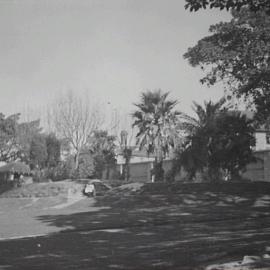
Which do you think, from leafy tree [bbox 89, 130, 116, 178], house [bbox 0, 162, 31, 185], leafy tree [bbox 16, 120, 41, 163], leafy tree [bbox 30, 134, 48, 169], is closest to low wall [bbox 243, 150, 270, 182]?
leafy tree [bbox 89, 130, 116, 178]

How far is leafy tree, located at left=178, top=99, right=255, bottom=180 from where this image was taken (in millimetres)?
35469

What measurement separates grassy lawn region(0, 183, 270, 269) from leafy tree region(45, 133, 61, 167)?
24536 millimetres

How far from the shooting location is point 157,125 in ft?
136

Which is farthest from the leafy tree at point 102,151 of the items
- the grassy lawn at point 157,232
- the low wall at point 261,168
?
the grassy lawn at point 157,232

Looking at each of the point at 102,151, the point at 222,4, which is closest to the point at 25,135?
the point at 102,151

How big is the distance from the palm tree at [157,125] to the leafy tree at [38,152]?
19.7 meters

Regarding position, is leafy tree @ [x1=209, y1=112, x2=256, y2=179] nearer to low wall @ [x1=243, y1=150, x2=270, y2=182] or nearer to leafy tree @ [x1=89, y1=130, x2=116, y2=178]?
low wall @ [x1=243, y1=150, x2=270, y2=182]

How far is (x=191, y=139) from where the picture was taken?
124 feet

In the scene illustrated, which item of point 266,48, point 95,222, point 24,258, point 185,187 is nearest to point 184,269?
point 24,258

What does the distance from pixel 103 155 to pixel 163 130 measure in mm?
13713

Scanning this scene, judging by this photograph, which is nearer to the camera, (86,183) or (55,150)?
(86,183)

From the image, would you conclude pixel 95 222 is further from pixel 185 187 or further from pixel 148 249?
pixel 185 187

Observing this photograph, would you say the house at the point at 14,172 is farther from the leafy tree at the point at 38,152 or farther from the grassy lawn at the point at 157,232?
the grassy lawn at the point at 157,232

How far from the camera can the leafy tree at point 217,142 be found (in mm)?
35469
